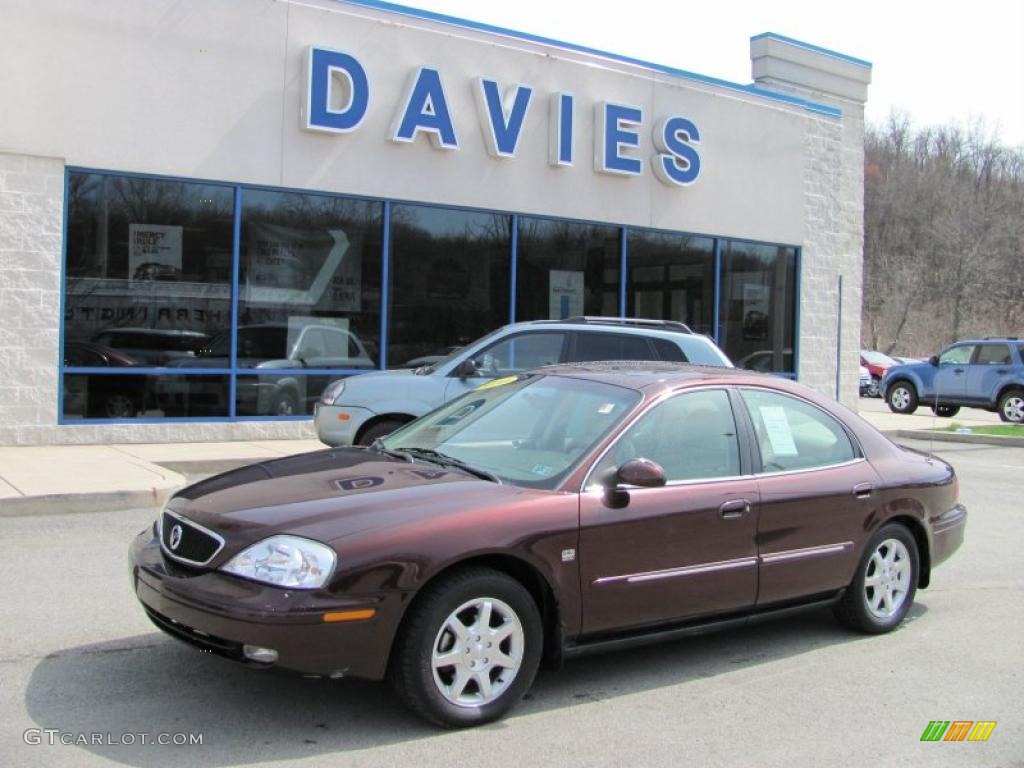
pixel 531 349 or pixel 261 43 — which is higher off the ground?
pixel 261 43

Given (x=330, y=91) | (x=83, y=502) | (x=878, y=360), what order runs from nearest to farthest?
(x=83, y=502) → (x=330, y=91) → (x=878, y=360)

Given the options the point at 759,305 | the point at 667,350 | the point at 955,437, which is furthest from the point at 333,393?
the point at 955,437

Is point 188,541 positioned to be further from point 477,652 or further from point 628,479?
point 628,479

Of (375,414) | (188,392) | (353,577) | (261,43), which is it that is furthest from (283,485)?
(261,43)

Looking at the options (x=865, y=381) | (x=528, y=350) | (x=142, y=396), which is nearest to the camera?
(x=528, y=350)

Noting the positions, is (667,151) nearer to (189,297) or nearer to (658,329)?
(658,329)

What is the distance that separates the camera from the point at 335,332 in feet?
48.3

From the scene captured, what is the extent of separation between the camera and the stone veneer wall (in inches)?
481

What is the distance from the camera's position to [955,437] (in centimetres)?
1764

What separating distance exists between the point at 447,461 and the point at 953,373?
20184 millimetres

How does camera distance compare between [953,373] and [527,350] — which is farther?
[953,373]

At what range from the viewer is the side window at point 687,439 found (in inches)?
195

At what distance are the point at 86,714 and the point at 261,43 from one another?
1114 cm

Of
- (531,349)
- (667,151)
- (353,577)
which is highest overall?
(667,151)
